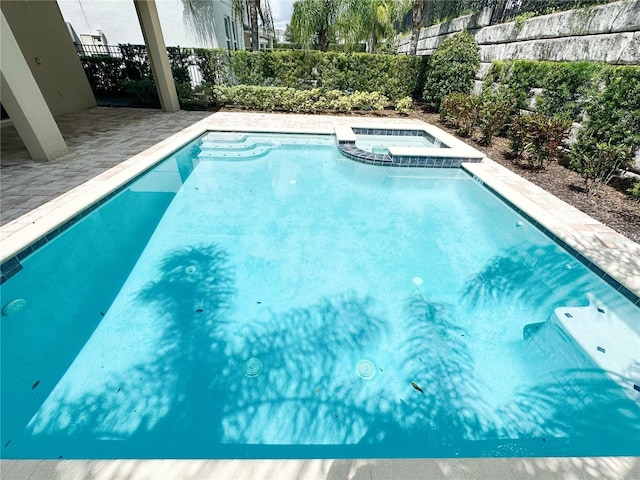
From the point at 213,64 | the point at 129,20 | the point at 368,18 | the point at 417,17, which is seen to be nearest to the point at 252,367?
the point at 213,64

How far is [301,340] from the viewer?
Result: 3.61 m

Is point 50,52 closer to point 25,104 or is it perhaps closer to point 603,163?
point 25,104

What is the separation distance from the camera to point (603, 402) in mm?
3068

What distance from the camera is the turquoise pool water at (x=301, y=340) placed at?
2709 mm

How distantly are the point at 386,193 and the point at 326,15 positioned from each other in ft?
52.0

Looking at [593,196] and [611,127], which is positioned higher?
[611,127]

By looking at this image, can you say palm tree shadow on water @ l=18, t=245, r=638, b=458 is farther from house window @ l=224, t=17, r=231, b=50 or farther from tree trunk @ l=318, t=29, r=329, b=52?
house window @ l=224, t=17, r=231, b=50

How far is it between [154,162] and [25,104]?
2.60 meters

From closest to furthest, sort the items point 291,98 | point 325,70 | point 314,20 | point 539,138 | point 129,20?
point 539,138, point 291,98, point 325,70, point 129,20, point 314,20

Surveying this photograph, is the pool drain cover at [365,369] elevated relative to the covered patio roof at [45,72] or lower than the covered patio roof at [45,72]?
lower

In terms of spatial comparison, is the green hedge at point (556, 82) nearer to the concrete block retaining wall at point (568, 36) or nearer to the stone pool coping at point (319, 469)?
the concrete block retaining wall at point (568, 36)

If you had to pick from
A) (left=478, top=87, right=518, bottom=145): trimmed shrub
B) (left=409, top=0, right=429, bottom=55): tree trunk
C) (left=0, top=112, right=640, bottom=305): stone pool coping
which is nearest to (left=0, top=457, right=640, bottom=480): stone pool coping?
(left=0, top=112, right=640, bottom=305): stone pool coping

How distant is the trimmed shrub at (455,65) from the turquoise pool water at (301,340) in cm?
910

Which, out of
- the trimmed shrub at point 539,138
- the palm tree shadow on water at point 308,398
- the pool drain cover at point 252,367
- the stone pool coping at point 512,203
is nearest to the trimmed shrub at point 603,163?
the trimmed shrub at point 539,138
